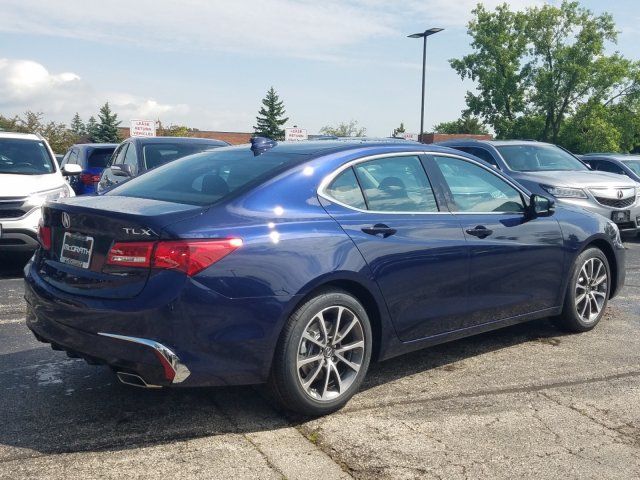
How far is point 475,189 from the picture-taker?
16.8 ft

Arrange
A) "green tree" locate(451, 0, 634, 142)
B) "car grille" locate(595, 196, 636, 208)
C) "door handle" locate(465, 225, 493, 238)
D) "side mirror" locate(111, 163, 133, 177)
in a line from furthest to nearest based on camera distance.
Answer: "green tree" locate(451, 0, 634, 142) < "car grille" locate(595, 196, 636, 208) < "side mirror" locate(111, 163, 133, 177) < "door handle" locate(465, 225, 493, 238)

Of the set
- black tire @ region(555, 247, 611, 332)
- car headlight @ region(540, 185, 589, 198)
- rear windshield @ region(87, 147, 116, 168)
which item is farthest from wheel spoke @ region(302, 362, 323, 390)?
rear windshield @ region(87, 147, 116, 168)

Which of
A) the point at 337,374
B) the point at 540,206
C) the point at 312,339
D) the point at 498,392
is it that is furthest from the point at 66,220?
the point at 540,206

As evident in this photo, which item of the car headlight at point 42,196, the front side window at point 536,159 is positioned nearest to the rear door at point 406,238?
the car headlight at point 42,196

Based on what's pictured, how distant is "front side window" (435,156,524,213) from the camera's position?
4.93 meters

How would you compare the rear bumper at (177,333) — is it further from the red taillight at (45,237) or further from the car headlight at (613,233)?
the car headlight at (613,233)

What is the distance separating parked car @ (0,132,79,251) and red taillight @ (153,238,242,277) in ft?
17.2

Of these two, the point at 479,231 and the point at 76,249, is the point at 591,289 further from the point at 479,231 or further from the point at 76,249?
the point at 76,249

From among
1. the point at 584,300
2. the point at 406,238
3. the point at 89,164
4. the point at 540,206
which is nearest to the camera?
the point at 406,238

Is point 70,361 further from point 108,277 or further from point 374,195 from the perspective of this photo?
point 374,195

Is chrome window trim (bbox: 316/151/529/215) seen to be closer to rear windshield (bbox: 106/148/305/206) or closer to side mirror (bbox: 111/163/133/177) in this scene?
rear windshield (bbox: 106/148/305/206)

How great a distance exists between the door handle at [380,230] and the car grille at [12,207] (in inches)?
214

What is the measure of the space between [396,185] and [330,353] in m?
1.19

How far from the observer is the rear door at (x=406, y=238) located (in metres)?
4.22
